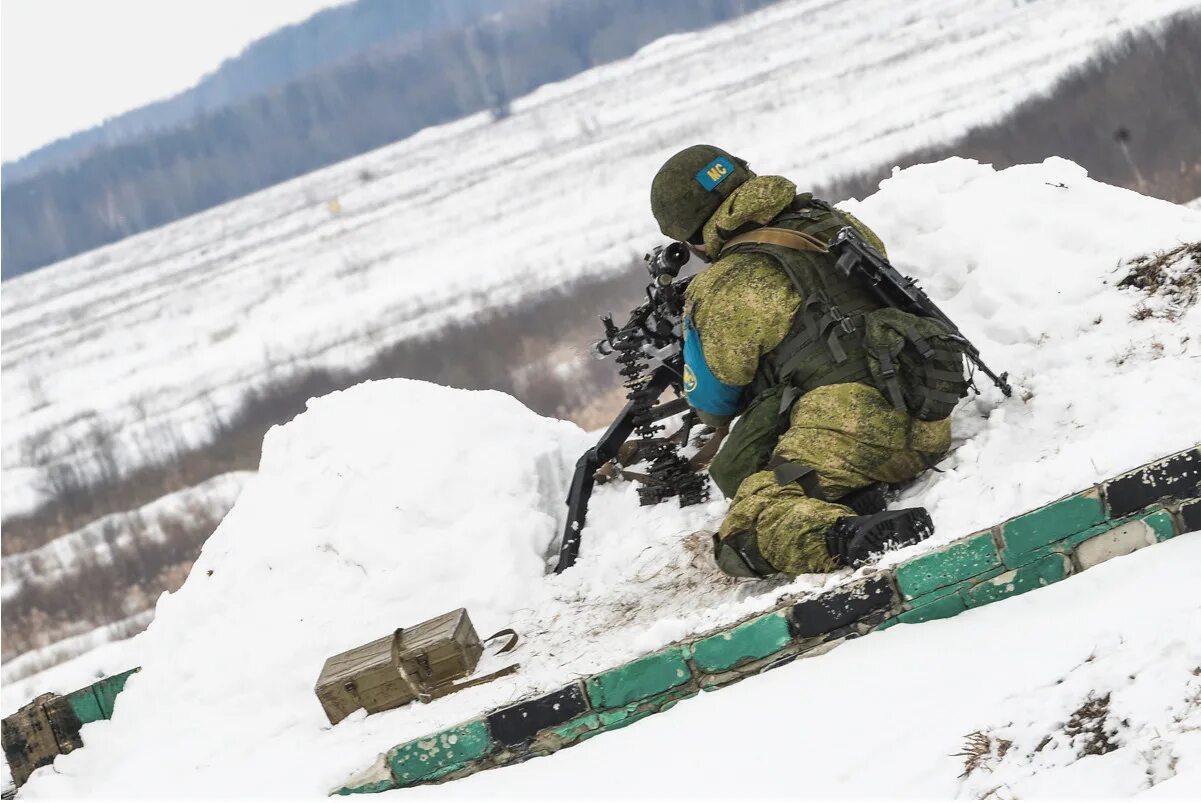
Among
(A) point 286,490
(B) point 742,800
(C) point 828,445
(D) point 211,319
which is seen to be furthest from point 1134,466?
(D) point 211,319

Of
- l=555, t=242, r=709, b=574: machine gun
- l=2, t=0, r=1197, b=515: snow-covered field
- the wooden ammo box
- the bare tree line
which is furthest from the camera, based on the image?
l=2, t=0, r=1197, b=515: snow-covered field

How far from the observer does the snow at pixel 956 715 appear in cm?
290

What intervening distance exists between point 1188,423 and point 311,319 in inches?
1069

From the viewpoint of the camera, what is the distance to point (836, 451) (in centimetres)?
510

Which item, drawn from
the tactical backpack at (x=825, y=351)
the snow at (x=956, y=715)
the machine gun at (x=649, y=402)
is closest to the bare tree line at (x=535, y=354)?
the machine gun at (x=649, y=402)

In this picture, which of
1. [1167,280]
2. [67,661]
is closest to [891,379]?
[1167,280]

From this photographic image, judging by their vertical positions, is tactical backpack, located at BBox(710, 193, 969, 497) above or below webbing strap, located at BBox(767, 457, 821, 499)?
above

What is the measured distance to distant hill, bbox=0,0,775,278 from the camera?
5909 centimetres

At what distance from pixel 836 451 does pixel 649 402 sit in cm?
166

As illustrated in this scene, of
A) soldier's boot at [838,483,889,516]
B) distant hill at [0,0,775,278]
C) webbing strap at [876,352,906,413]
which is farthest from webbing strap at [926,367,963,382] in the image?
distant hill at [0,0,775,278]

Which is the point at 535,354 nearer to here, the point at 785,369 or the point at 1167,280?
Answer: the point at 1167,280

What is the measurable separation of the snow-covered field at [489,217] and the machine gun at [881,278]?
1872cm

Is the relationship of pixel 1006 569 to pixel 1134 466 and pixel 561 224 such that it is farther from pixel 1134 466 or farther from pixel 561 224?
pixel 561 224

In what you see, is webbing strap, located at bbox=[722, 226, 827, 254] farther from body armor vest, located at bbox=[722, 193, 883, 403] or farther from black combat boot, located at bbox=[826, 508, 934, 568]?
black combat boot, located at bbox=[826, 508, 934, 568]
